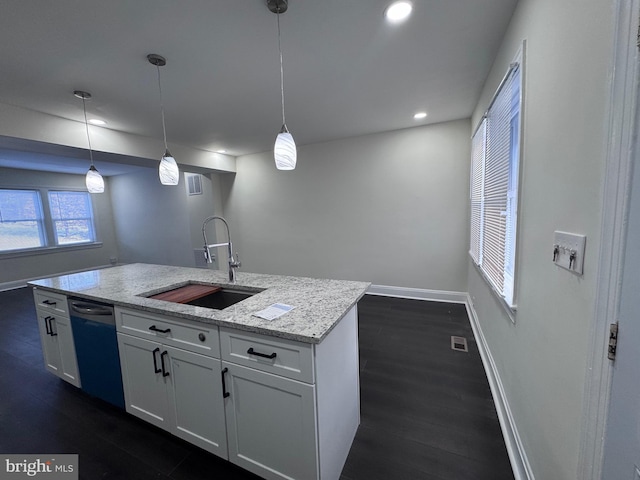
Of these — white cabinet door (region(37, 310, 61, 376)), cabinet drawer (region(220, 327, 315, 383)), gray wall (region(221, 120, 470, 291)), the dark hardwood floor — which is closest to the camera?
cabinet drawer (region(220, 327, 315, 383))

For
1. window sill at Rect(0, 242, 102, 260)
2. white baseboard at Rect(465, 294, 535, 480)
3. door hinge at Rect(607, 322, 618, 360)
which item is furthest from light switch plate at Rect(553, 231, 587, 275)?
window sill at Rect(0, 242, 102, 260)

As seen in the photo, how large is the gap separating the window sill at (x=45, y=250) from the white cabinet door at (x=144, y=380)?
625cm

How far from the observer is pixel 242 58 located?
75.6 inches

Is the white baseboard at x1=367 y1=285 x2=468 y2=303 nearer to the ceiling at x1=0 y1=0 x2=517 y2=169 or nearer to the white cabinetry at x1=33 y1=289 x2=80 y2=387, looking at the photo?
the ceiling at x1=0 y1=0 x2=517 y2=169

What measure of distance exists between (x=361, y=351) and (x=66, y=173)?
8102 mm

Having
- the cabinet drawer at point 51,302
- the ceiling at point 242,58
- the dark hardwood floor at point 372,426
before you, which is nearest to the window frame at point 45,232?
the dark hardwood floor at point 372,426

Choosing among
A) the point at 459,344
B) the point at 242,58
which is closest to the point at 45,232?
the point at 242,58

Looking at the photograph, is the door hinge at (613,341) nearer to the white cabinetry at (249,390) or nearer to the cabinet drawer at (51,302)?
the white cabinetry at (249,390)

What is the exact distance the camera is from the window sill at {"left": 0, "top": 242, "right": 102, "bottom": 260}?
5253 mm

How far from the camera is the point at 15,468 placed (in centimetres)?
146

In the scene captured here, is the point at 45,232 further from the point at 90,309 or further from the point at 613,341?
the point at 613,341

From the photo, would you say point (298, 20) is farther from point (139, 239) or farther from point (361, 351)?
point (139, 239)

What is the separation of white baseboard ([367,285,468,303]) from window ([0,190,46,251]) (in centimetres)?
750

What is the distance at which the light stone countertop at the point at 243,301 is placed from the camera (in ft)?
3.90
